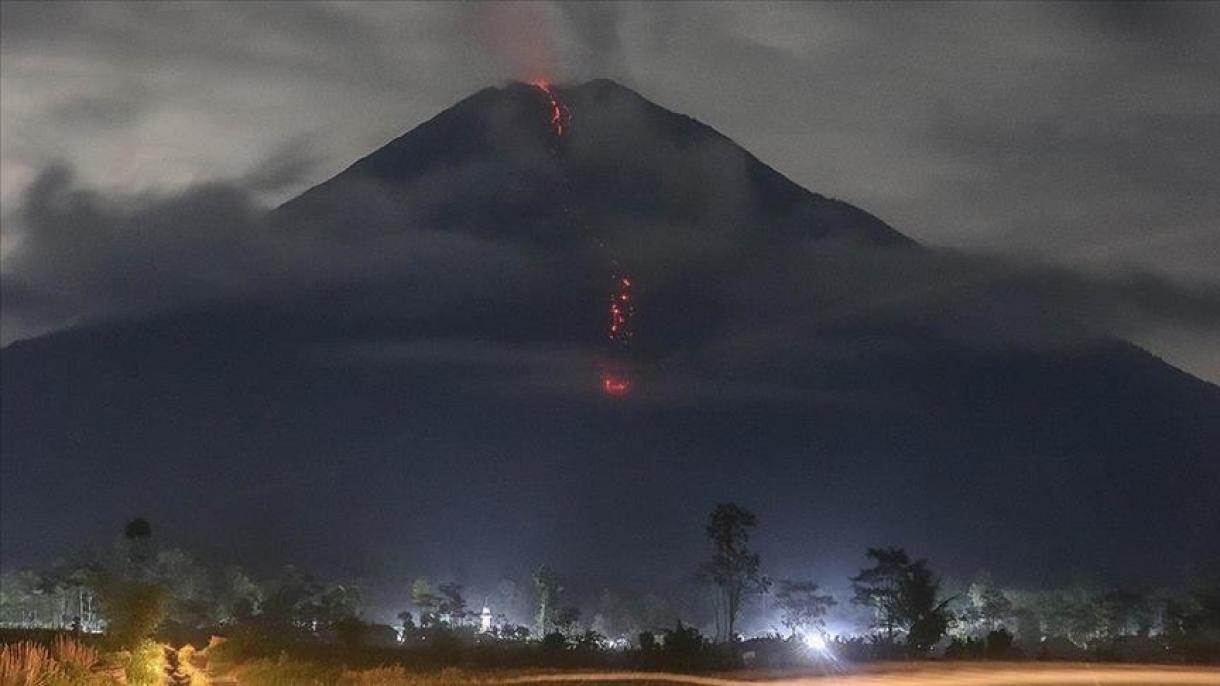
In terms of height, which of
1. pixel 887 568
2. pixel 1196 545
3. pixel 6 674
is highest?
pixel 1196 545

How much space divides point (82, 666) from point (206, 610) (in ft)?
203

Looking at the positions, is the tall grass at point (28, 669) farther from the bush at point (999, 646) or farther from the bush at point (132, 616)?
the bush at point (999, 646)

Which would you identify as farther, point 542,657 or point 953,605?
point 953,605

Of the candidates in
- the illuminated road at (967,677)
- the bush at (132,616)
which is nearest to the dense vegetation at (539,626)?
the bush at (132,616)

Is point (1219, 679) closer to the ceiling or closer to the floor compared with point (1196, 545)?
closer to the floor

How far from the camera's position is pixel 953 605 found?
10862 centimetres

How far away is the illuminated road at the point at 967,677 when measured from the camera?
31734 millimetres

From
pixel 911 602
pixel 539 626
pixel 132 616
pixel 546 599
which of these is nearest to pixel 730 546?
pixel 911 602

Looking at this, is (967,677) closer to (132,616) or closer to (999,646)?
(999,646)

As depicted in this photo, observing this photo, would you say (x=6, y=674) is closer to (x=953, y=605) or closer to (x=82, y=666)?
(x=82, y=666)

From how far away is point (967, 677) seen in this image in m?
33.4

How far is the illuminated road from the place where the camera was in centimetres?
3173

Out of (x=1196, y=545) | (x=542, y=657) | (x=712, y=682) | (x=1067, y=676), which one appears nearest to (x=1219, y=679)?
(x=1067, y=676)

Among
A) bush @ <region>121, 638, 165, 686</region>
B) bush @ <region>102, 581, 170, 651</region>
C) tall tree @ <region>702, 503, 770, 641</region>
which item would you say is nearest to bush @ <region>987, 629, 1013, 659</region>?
tall tree @ <region>702, 503, 770, 641</region>
